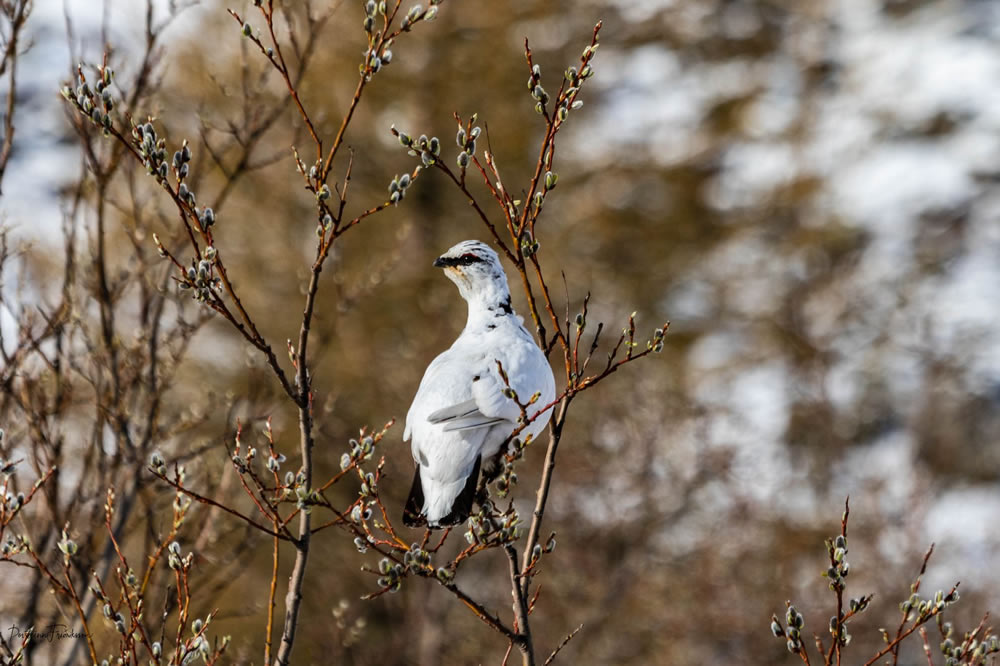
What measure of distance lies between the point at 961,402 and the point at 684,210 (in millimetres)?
4632

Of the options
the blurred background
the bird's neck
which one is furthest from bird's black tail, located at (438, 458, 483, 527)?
the blurred background

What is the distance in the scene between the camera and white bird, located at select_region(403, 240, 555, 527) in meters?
2.42

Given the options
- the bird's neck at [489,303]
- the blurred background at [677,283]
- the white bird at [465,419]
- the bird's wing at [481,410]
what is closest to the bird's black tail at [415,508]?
the white bird at [465,419]

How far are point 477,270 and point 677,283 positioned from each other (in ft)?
34.3

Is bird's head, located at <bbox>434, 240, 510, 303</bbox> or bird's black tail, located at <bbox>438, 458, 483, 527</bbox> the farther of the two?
bird's head, located at <bbox>434, 240, 510, 303</bbox>

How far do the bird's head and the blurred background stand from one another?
118cm

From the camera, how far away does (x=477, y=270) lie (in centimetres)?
289

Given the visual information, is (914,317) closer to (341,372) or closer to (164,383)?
(341,372)

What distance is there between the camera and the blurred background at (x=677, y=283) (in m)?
8.40

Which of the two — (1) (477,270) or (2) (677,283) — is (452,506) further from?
(2) (677,283)

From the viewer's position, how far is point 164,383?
3.42 m

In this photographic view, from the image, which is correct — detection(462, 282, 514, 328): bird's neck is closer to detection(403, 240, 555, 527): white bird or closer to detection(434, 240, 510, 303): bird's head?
detection(434, 240, 510, 303): bird's head

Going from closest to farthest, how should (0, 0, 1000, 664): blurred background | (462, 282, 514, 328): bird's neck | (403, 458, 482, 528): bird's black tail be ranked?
(403, 458, 482, 528): bird's black tail
(462, 282, 514, 328): bird's neck
(0, 0, 1000, 664): blurred background

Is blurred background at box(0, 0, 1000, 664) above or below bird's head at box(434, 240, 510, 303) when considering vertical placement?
above
